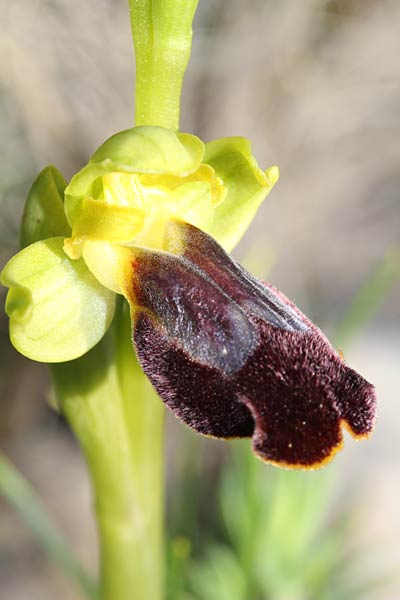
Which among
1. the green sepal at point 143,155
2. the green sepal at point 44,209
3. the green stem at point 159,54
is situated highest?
the green stem at point 159,54

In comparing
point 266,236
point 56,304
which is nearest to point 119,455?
point 56,304

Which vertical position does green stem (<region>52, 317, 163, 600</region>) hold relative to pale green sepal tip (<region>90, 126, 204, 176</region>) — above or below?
below

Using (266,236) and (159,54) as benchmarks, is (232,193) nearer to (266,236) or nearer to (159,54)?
(159,54)

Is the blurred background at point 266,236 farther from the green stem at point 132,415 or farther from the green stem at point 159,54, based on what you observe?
the green stem at point 159,54

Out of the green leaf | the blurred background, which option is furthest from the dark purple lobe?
the green leaf

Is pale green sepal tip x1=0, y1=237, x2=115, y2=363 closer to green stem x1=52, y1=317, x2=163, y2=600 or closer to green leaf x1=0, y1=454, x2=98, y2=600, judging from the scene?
green stem x1=52, y1=317, x2=163, y2=600

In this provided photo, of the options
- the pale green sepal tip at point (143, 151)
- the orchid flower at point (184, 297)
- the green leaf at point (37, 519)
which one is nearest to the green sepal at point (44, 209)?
the orchid flower at point (184, 297)

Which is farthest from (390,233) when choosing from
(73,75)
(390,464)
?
(73,75)
